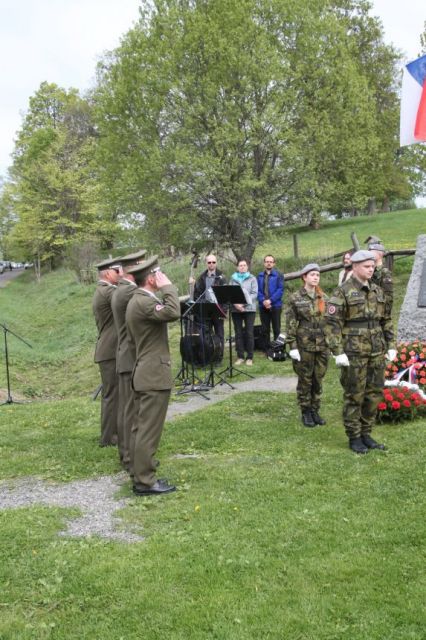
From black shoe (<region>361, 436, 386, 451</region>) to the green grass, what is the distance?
90mm

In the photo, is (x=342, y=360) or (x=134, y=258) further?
(x=134, y=258)

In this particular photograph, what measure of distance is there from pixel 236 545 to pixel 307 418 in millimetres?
3427

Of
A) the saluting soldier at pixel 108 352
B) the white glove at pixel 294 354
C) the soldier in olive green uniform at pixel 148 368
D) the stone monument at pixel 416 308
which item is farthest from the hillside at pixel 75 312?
the soldier in olive green uniform at pixel 148 368

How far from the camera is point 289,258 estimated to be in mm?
20609

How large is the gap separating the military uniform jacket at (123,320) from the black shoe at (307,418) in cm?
257

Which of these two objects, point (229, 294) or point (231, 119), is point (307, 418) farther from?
point (231, 119)

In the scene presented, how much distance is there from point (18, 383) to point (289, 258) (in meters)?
10.3

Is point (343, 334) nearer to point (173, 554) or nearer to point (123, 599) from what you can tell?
point (173, 554)

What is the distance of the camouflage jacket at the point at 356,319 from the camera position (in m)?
6.36

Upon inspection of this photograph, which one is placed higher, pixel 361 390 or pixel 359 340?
pixel 359 340

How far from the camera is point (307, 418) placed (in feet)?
25.4

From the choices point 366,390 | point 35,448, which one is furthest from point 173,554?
point 35,448

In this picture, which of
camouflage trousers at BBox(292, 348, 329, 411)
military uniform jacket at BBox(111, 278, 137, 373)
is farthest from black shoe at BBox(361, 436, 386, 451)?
military uniform jacket at BBox(111, 278, 137, 373)

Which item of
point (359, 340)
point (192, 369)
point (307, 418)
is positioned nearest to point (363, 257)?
point (359, 340)
